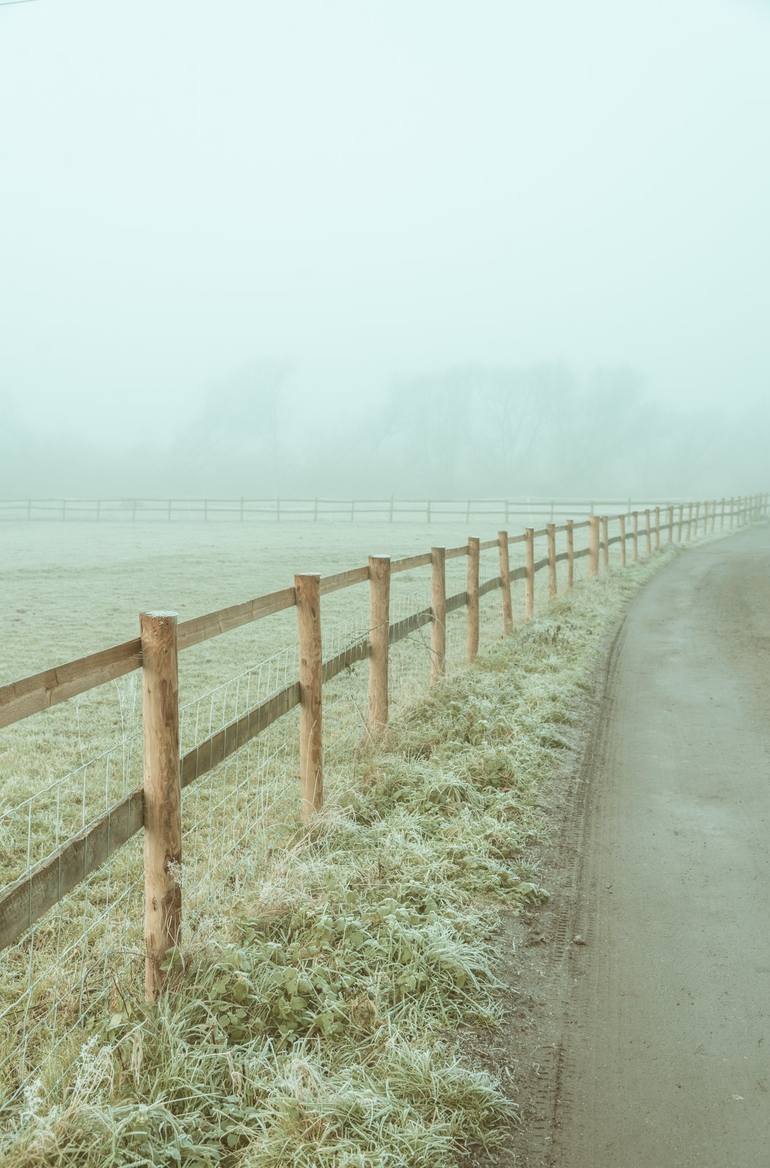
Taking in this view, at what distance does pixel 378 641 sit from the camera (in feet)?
20.9

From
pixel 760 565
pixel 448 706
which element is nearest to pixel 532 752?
pixel 448 706

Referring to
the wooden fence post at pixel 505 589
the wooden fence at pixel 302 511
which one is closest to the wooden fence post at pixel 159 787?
the wooden fence post at pixel 505 589

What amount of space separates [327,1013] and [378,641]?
340cm

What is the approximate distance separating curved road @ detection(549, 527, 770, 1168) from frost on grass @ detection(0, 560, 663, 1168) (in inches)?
13.1

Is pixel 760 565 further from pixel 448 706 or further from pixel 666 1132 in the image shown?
pixel 666 1132

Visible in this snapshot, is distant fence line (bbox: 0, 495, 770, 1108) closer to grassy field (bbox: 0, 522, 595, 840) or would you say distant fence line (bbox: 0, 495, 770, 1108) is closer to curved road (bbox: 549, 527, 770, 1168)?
grassy field (bbox: 0, 522, 595, 840)

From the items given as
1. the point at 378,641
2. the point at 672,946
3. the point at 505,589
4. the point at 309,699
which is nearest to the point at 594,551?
the point at 505,589

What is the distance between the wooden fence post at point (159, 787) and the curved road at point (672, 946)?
1429 mm

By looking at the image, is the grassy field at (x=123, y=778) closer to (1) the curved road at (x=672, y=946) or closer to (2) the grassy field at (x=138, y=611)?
(2) the grassy field at (x=138, y=611)

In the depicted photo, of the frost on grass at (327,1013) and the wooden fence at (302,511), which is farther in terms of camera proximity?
the wooden fence at (302,511)

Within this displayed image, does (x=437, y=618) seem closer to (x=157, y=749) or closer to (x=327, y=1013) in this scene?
(x=157, y=749)

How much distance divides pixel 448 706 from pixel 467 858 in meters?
2.72

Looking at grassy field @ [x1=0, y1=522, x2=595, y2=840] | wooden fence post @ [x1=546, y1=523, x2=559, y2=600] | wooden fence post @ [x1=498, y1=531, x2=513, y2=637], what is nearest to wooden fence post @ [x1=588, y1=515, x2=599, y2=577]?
grassy field @ [x1=0, y1=522, x2=595, y2=840]

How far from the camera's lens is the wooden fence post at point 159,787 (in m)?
3.22
